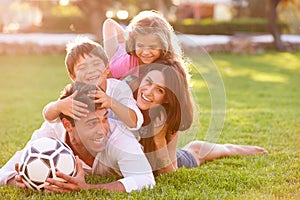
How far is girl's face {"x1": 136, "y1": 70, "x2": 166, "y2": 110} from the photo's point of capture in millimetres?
3258

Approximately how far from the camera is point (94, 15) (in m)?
13.3

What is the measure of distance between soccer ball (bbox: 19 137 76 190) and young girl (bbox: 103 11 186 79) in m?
0.76

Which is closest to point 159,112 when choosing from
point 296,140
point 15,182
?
point 15,182

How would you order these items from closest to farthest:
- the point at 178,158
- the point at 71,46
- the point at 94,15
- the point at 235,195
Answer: the point at 235,195 < the point at 71,46 < the point at 178,158 < the point at 94,15

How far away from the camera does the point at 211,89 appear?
13.4ft

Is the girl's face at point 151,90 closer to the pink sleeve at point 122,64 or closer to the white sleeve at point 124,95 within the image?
the white sleeve at point 124,95

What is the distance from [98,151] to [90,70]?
1.71 ft

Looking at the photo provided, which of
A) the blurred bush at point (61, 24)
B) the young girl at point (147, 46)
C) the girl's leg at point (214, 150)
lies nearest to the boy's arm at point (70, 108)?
the young girl at point (147, 46)

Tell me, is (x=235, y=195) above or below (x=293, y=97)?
above

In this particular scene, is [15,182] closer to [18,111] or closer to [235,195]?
[235,195]

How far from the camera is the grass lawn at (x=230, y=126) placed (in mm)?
3055

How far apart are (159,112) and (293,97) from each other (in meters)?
4.65

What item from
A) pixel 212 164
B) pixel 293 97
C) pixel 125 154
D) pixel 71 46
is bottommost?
pixel 293 97

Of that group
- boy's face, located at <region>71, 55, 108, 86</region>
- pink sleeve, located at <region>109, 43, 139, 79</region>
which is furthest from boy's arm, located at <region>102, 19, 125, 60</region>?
boy's face, located at <region>71, 55, 108, 86</region>
